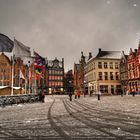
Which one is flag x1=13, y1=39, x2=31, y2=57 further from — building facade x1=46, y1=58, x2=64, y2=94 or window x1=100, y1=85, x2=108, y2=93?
building facade x1=46, y1=58, x2=64, y2=94

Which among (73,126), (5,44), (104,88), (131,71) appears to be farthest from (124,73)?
(73,126)

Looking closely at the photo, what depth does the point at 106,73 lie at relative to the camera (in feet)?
220

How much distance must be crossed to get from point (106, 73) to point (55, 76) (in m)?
51.1

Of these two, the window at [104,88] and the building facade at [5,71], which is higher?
the building facade at [5,71]

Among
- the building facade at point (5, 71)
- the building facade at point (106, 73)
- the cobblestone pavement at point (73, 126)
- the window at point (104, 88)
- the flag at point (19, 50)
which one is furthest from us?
the building facade at point (5, 71)

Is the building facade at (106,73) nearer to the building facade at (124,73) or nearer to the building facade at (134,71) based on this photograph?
the building facade at (124,73)

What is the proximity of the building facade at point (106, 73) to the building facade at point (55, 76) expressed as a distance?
44972mm

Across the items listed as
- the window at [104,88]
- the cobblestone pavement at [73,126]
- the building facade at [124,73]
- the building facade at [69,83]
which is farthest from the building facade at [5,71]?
the cobblestone pavement at [73,126]

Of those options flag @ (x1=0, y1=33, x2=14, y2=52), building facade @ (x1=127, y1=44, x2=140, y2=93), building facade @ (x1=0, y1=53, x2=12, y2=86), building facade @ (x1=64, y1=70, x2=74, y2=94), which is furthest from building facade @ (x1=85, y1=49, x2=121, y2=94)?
building facade @ (x1=64, y1=70, x2=74, y2=94)

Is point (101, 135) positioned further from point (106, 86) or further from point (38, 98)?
point (106, 86)

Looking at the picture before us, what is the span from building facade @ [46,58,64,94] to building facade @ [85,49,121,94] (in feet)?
148

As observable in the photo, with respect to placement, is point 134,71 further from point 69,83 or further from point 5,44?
point 69,83

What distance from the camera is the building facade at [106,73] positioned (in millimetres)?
65869

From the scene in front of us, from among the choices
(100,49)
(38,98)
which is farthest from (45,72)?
(38,98)
